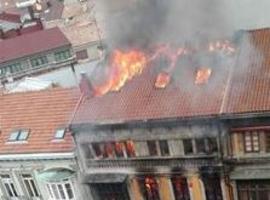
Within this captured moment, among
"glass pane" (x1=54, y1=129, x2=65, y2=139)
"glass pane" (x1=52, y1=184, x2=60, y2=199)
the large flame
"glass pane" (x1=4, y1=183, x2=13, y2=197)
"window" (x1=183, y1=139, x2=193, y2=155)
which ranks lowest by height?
"glass pane" (x1=4, y1=183, x2=13, y2=197)

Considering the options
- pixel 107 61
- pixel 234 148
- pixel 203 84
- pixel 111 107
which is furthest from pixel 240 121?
pixel 107 61

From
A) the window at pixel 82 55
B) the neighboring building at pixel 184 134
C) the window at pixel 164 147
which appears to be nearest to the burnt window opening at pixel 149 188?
the neighboring building at pixel 184 134

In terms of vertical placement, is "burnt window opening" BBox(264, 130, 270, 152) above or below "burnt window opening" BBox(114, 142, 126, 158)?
above

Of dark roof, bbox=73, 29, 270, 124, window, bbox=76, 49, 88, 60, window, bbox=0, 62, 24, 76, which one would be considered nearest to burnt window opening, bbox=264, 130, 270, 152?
dark roof, bbox=73, 29, 270, 124

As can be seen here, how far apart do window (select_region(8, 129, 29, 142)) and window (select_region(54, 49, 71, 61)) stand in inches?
1230

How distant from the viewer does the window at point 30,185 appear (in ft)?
114

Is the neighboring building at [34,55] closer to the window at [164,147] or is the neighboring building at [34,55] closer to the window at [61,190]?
the window at [61,190]

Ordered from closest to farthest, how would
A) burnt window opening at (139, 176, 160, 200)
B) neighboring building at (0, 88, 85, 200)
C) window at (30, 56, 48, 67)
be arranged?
burnt window opening at (139, 176, 160, 200) → neighboring building at (0, 88, 85, 200) → window at (30, 56, 48, 67)

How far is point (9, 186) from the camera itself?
3609 centimetres

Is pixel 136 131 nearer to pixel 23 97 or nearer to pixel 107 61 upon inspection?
pixel 107 61

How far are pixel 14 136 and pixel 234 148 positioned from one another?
15.6 metres

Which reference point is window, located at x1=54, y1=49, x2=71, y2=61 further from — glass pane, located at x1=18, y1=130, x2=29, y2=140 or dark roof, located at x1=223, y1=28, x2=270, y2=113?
dark roof, located at x1=223, y1=28, x2=270, y2=113

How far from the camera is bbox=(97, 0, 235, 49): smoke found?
1299 inches

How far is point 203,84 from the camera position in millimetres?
29953
